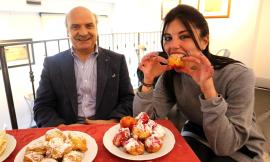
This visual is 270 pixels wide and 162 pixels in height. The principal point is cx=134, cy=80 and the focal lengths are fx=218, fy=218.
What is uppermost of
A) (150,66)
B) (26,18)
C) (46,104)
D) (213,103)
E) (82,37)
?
(26,18)

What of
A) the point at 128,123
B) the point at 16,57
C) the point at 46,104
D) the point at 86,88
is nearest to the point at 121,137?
the point at 128,123

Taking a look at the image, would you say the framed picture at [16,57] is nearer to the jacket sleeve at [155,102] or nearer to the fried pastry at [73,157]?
the jacket sleeve at [155,102]

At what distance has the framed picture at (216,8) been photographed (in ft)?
13.3

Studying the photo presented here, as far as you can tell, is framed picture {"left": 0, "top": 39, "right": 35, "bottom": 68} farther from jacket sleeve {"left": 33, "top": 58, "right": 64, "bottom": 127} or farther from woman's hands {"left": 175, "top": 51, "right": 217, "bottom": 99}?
woman's hands {"left": 175, "top": 51, "right": 217, "bottom": 99}

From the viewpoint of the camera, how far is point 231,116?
101cm

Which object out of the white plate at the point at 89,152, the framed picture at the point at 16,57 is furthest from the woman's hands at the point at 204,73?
the framed picture at the point at 16,57

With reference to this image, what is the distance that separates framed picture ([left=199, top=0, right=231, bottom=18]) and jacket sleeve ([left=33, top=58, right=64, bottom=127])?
359 centimetres

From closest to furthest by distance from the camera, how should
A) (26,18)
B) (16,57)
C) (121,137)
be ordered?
(121,137) < (26,18) < (16,57)

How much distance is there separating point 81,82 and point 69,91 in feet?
0.36

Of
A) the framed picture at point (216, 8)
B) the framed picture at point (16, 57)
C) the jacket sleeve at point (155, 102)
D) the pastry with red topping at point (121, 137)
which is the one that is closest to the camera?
the pastry with red topping at point (121, 137)

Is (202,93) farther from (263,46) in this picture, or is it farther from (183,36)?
(263,46)

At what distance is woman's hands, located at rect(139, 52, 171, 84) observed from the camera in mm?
1156

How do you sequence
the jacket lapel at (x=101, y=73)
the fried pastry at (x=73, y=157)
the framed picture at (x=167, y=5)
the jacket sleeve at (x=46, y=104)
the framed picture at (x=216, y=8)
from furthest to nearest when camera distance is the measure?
the framed picture at (x=167, y=5) → the framed picture at (x=216, y=8) → the jacket lapel at (x=101, y=73) → the jacket sleeve at (x=46, y=104) → the fried pastry at (x=73, y=157)

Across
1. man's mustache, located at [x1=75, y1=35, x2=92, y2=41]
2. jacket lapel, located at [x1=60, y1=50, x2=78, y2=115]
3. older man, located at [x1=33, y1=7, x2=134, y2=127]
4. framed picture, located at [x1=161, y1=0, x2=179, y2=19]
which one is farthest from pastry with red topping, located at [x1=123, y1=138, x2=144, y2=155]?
framed picture, located at [x1=161, y1=0, x2=179, y2=19]
